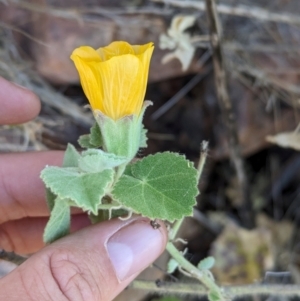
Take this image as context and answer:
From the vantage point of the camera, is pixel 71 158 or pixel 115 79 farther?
pixel 71 158

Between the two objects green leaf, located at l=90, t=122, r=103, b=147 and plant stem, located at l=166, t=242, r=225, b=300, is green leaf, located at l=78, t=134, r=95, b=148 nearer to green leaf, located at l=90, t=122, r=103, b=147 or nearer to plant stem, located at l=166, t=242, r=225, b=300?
green leaf, located at l=90, t=122, r=103, b=147

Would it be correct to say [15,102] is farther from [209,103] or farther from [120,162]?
[209,103]

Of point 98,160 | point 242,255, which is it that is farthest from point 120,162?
point 242,255

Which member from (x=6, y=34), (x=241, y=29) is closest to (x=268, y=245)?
(x=241, y=29)

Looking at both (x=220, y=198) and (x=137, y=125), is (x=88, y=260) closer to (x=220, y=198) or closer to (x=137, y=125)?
A: (x=137, y=125)

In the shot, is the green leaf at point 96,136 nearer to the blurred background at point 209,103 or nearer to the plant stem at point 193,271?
the plant stem at point 193,271

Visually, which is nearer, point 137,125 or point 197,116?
point 137,125
